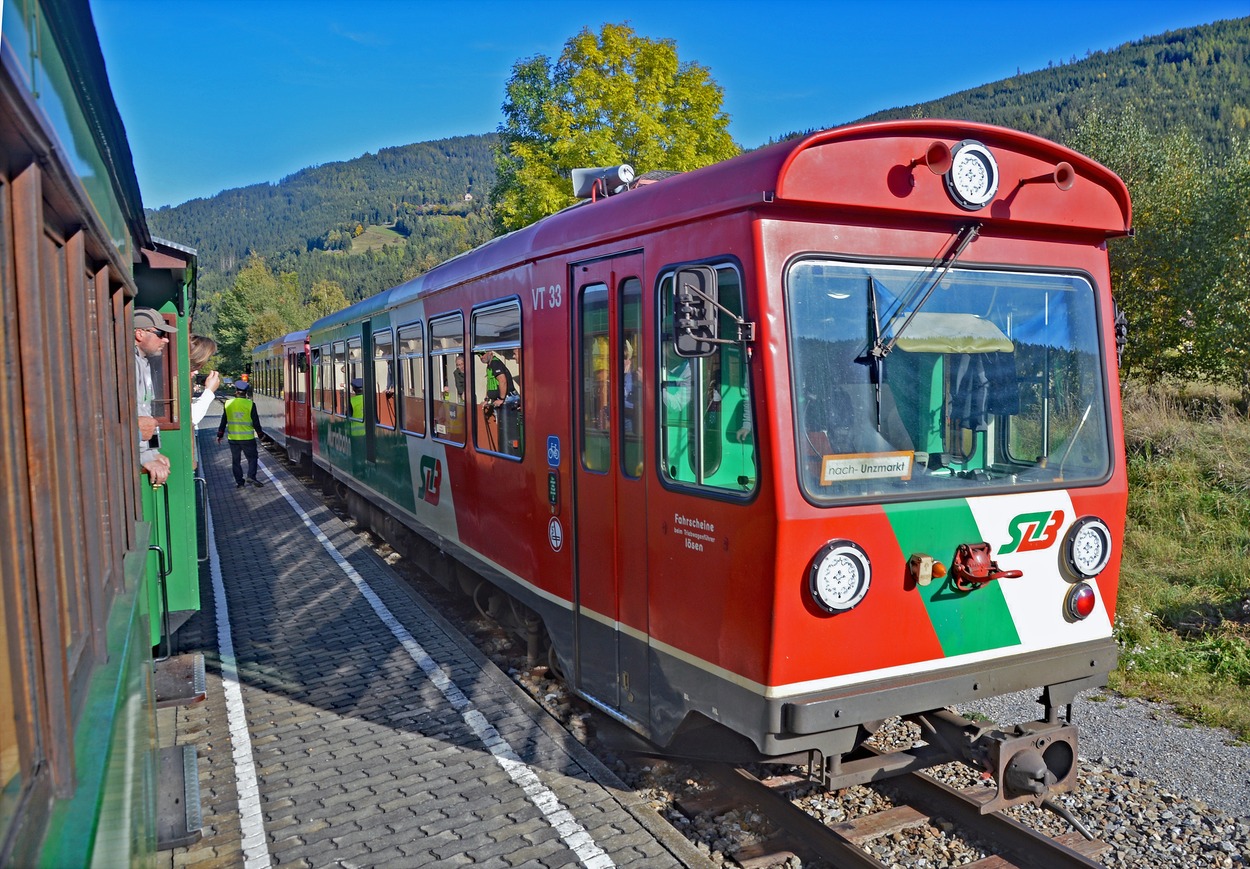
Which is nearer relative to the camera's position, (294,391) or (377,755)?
(377,755)

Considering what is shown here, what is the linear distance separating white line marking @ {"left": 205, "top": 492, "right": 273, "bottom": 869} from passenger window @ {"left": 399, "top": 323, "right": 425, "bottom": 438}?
2.37 metres

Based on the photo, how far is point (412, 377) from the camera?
889 centimetres

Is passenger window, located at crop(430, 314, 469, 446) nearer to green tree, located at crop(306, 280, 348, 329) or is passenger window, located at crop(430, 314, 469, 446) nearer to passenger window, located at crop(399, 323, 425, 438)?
passenger window, located at crop(399, 323, 425, 438)

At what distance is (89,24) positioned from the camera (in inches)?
110

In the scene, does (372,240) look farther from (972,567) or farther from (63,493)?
(63,493)

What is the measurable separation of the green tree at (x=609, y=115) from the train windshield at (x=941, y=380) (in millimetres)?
14934

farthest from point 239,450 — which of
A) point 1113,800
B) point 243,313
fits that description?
point 243,313

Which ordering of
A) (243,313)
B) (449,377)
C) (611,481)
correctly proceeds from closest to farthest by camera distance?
(611,481) → (449,377) → (243,313)

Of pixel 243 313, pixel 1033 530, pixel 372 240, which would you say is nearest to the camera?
pixel 1033 530

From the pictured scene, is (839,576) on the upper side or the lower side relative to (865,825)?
upper

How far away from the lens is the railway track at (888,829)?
4012 mm

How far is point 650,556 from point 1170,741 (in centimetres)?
341

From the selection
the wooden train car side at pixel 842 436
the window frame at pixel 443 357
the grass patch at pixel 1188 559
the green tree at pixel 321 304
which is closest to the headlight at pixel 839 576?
the wooden train car side at pixel 842 436

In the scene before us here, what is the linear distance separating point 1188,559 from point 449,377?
7358 millimetres
